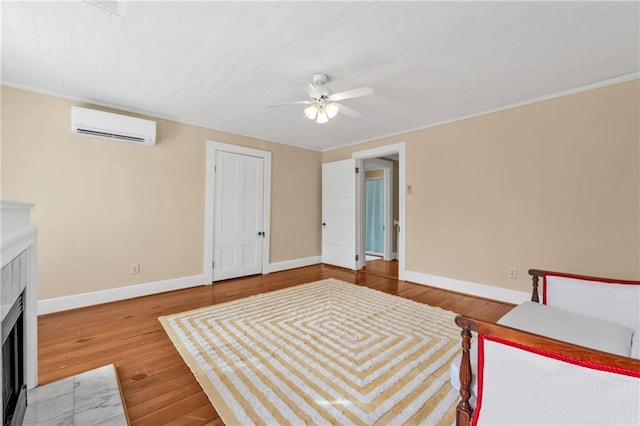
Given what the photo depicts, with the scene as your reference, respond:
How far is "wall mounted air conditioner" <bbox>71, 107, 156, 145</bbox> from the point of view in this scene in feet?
9.35

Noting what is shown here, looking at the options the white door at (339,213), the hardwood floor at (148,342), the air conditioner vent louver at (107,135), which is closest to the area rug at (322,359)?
the hardwood floor at (148,342)

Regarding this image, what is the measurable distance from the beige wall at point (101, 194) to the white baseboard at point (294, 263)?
4.21 ft

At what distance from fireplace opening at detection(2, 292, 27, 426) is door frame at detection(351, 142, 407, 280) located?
3997 mm

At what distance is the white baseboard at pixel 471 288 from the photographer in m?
3.12

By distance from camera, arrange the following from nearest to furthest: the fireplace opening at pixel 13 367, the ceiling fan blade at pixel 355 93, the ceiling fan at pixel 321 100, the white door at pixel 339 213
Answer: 1. the fireplace opening at pixel 13 367
2. the ceiling fan blade at pixel 355 93
3. the ceiling fan at pixel 321 100
4. the white door at pixel 339 213

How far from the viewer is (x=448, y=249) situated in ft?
12.2

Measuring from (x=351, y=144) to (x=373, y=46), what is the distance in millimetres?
3001

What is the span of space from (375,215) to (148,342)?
550 cm

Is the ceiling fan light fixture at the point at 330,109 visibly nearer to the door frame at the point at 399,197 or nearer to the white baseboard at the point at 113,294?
the door frame at the point at 399,197

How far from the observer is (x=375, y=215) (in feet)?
22.3

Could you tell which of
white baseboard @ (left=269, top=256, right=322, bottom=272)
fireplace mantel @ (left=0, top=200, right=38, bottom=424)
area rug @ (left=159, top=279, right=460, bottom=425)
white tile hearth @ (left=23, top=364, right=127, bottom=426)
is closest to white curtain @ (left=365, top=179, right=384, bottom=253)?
white baseboard @ (left=269, top=256, right=322, bottom=272)

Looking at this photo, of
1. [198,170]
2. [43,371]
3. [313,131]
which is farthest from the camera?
[313,131]

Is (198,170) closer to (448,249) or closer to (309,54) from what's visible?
(309,54)

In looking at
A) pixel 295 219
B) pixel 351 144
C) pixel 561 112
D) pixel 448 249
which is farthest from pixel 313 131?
pixel 561 112
